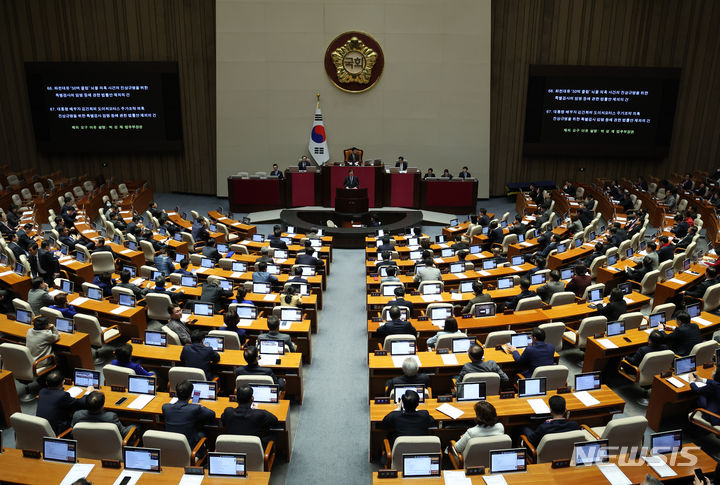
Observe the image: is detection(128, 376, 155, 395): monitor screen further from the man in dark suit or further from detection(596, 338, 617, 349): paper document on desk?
detection(596, 338, 617, 349): paper document on desk

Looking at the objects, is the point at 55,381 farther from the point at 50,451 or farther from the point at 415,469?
the point at 415,469

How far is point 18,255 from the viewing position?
11.5m

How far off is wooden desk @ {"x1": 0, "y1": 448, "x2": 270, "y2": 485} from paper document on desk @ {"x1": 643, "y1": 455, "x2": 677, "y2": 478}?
3.54m

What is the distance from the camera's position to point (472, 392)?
246 inches

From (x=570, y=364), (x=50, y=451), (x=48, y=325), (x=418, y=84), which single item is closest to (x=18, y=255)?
(x=48, y=325)

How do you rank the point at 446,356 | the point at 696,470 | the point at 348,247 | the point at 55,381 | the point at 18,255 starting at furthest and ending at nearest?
the point at 348,247 < the point at 18,255 < the point at 446,356 < the point at 55,381 < the point at 696,470

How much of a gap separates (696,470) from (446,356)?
3.08 metres

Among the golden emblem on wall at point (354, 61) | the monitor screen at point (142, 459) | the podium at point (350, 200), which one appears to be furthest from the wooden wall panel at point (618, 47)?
the monitor screen at point (142, 459)

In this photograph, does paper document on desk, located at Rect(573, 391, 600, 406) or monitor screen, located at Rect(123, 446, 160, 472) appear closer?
monitor screen, located at Rect(123, 446, 160, 472)

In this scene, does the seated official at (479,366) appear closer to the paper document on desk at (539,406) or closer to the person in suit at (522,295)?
the paper document on desk at (539,406)

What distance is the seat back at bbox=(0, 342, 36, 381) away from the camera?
23.2 feet

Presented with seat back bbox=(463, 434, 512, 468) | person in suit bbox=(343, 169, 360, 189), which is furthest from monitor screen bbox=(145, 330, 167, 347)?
person in suit bbox=(343, 169, 360, 189)

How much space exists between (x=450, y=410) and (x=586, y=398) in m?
1.62

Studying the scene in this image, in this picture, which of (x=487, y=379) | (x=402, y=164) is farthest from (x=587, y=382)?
(x=402, y=164)
